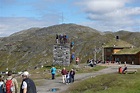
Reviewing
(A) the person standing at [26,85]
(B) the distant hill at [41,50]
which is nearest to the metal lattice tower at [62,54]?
(A) the person standing at [26,85]

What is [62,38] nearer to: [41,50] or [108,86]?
[108,86]

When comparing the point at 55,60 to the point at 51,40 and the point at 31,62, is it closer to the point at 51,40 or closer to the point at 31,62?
the point at 31,62

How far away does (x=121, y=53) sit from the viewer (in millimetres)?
75375

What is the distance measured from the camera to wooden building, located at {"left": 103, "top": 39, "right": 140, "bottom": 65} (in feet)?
235

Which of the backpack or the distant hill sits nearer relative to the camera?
the backpack

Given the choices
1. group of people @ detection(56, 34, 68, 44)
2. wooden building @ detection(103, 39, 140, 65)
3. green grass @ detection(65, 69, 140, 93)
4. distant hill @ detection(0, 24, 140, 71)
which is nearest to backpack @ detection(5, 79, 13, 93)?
green grass @ detection(65, 69, 140, 93)

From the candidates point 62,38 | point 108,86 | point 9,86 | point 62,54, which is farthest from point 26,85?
point 62,38

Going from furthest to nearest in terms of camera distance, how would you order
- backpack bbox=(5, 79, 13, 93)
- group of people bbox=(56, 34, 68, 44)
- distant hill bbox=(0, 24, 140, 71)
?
distant hill bbox=(0, 24, 140, 71) → group of people bbox=(56, 34, 68, 44) → backpack bbox=(5, 79, 13, 93)

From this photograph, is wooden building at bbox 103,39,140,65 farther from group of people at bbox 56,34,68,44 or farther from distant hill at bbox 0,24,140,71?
distant hill at bbox 0,24,140,71

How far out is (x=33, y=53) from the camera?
15988 cm

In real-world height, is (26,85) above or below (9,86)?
above

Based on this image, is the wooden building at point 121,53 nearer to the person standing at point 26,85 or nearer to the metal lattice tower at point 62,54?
the metal lattice tower at point 62,54

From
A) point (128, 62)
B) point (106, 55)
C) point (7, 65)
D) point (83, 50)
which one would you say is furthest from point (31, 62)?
point (128, 62)

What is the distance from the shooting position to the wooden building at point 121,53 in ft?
235
